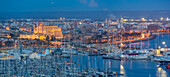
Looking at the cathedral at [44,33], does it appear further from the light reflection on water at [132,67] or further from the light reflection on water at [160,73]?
the light reflection on water at [160,73]

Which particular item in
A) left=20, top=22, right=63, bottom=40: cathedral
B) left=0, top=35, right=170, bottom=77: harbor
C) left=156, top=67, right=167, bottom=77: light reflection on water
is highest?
left=20, top=22, right=63, bottom=40: cathedral

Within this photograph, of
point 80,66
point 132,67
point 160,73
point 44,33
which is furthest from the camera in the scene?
point 44,33

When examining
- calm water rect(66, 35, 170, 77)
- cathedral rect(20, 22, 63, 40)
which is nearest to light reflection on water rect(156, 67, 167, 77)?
calm water rect(66, 35, 170, 77)

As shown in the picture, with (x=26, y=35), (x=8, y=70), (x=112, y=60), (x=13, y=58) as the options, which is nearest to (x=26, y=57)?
(x=13, y=58)

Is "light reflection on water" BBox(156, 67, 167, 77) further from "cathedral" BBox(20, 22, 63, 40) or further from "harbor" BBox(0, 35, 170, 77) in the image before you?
"cathedral" BBox(20, 22, 63, 40)

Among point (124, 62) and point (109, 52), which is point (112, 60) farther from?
point (109, 52)

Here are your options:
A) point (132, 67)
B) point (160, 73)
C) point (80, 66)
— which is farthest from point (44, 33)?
point (160, 73)

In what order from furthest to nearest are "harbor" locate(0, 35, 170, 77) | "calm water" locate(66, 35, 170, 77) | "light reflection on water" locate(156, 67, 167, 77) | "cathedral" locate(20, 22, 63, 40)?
"cathedral" locate(20, 22, 63, 40)
"calm water" locate(66, 35, 170, 77)
"light reflection on water" locate(156, 67, 167, 77)
"harbor" locate(0, 35, 170, 77)

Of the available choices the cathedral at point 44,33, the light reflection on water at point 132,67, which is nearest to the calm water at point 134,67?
the light reflection on water at point 132,67

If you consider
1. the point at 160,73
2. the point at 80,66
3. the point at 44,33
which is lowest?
the point at 160,73

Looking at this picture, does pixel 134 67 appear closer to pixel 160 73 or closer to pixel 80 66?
pixel 160 73

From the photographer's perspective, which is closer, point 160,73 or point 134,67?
point 160,73
